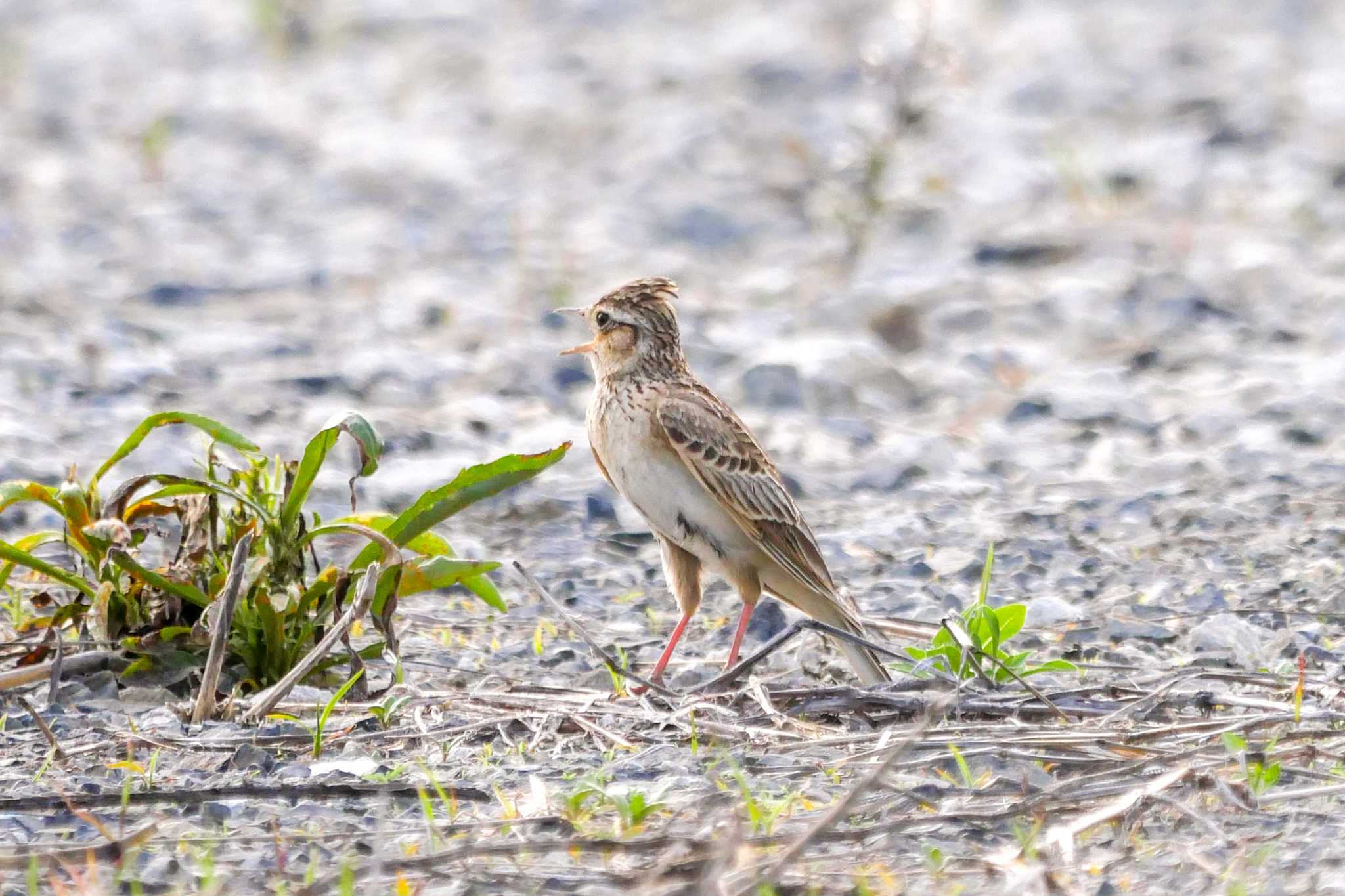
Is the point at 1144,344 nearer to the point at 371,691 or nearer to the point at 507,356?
the point at 507,356

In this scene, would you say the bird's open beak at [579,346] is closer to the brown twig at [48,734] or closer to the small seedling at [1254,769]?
the brown twig at [48,734]

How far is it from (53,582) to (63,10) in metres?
12.9

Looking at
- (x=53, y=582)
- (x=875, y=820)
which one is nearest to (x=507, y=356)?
(x=53, y=582)

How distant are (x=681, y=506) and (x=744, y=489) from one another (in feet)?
0.68

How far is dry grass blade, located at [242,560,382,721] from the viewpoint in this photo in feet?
15.1

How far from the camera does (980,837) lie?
152 inches

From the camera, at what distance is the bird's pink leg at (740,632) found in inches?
219

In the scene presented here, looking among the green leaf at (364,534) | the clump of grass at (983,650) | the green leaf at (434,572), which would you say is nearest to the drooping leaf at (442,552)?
the green leaf at (434,572)

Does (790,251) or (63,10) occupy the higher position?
(63,10)

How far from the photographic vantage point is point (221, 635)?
4664 millimetres

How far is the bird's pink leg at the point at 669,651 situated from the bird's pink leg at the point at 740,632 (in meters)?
0.16

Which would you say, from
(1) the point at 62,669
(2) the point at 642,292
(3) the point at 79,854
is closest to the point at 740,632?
(2) the point at 642,292

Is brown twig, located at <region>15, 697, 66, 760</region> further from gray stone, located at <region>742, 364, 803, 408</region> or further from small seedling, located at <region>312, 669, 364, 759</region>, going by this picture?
gray stone, located at <region>742, 364, 803, 408</region>

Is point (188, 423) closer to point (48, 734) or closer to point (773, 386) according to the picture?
point (48, 734)
